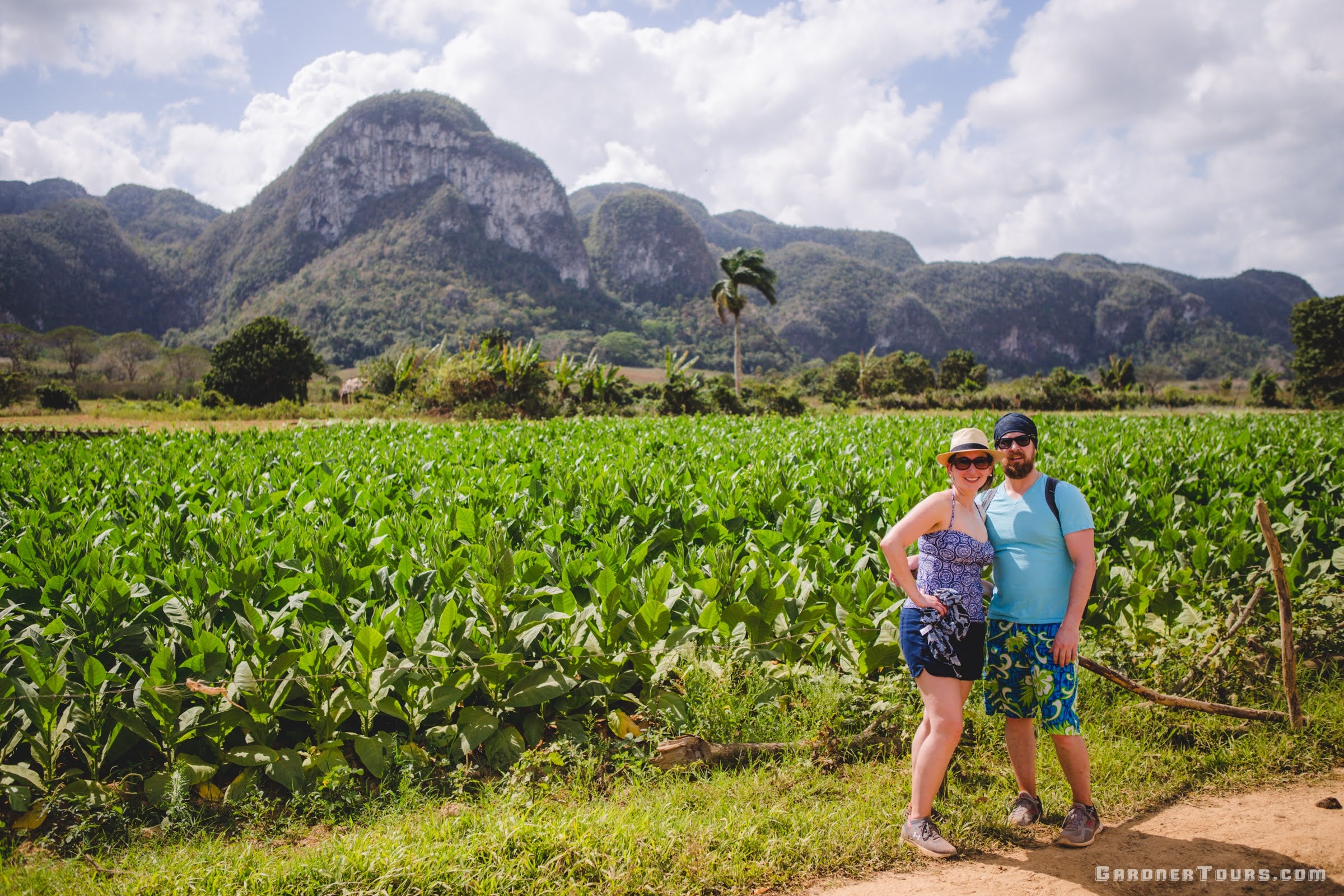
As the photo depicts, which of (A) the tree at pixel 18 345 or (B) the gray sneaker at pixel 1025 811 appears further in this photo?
(A) the tree at pixel 18 345

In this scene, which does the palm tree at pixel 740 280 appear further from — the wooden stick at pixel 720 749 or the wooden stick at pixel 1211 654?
the wooden stick at pixel 720 749

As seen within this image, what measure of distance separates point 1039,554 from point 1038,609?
0.77 feet

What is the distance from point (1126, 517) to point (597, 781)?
5.21 metres

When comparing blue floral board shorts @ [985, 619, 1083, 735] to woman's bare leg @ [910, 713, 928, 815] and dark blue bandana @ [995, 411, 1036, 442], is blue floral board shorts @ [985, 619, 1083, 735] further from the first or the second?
dark blue bandana @ [995, 411, 1036, 442]

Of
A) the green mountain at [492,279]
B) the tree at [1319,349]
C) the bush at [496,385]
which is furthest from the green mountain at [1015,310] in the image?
the bush at [496,385]

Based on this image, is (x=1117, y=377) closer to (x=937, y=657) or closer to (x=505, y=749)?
(x=937, y=657)

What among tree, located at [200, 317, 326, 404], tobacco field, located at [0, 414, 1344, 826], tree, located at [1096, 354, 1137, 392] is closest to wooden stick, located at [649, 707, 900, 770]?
tobacco field, located at [0, 414, 1344, 826]

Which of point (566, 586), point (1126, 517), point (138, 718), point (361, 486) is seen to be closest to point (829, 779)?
point (566, 586)

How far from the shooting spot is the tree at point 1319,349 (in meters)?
51.2

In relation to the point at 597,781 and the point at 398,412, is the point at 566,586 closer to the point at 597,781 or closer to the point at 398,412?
the point at 597,781

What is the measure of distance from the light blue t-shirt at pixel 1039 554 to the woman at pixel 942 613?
0.43ft

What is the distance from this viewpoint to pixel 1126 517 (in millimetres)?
6043

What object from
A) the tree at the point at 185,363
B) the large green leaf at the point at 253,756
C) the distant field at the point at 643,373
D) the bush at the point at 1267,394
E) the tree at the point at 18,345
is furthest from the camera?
the distant field at the point at 643,373

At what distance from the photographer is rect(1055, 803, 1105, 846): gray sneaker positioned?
2969 mm
